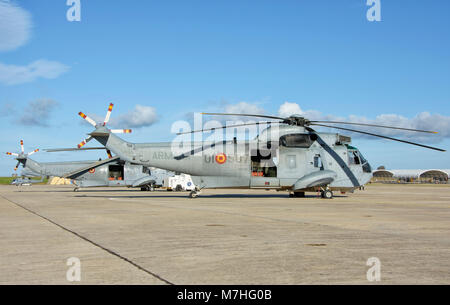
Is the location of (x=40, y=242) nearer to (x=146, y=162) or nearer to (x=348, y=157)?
(x=146, y=162)

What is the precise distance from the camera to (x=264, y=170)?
1166 inches

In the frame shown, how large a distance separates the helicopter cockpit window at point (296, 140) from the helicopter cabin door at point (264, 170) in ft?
→ 3.57

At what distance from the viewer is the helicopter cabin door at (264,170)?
29.5m

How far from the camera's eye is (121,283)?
5645 mm

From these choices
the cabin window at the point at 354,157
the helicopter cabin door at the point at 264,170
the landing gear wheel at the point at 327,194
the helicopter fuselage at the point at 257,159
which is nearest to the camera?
Result: the helicopter fuselage at the point at 257,159

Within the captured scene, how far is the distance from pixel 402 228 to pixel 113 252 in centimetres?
823

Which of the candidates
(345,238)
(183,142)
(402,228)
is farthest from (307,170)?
(345,238)
